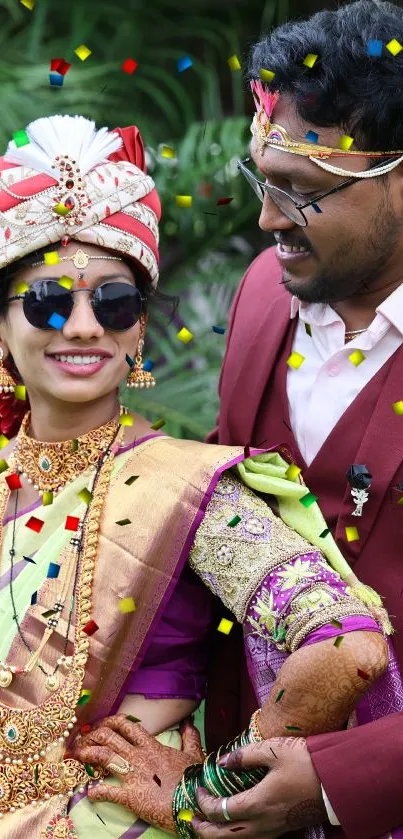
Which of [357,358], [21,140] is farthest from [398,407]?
[21,140]

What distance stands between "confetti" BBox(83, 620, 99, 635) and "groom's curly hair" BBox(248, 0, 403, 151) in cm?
132

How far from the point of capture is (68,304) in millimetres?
3480

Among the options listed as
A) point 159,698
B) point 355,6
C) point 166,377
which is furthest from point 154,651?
point 166,377

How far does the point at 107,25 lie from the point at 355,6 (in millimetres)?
3955

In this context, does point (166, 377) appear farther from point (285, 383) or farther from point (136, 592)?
point (136, 592)

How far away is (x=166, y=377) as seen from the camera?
253 inches

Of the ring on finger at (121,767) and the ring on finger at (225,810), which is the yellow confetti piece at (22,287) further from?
the ring on finger at (225,810)

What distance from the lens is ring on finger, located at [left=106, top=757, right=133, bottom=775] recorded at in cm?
337

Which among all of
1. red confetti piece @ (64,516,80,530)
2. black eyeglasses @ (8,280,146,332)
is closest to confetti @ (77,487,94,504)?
red confetti piece @ (64,516,80,530)

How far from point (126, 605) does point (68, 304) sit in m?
0.73

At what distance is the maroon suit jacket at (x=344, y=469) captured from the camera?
128 inches

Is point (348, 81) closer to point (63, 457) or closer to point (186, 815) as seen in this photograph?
point (63, 457)

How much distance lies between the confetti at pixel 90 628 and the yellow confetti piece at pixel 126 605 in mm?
69

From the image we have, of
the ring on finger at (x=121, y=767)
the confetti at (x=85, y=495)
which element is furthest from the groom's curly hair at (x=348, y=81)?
the ring on finger at (x=121, y=767)
